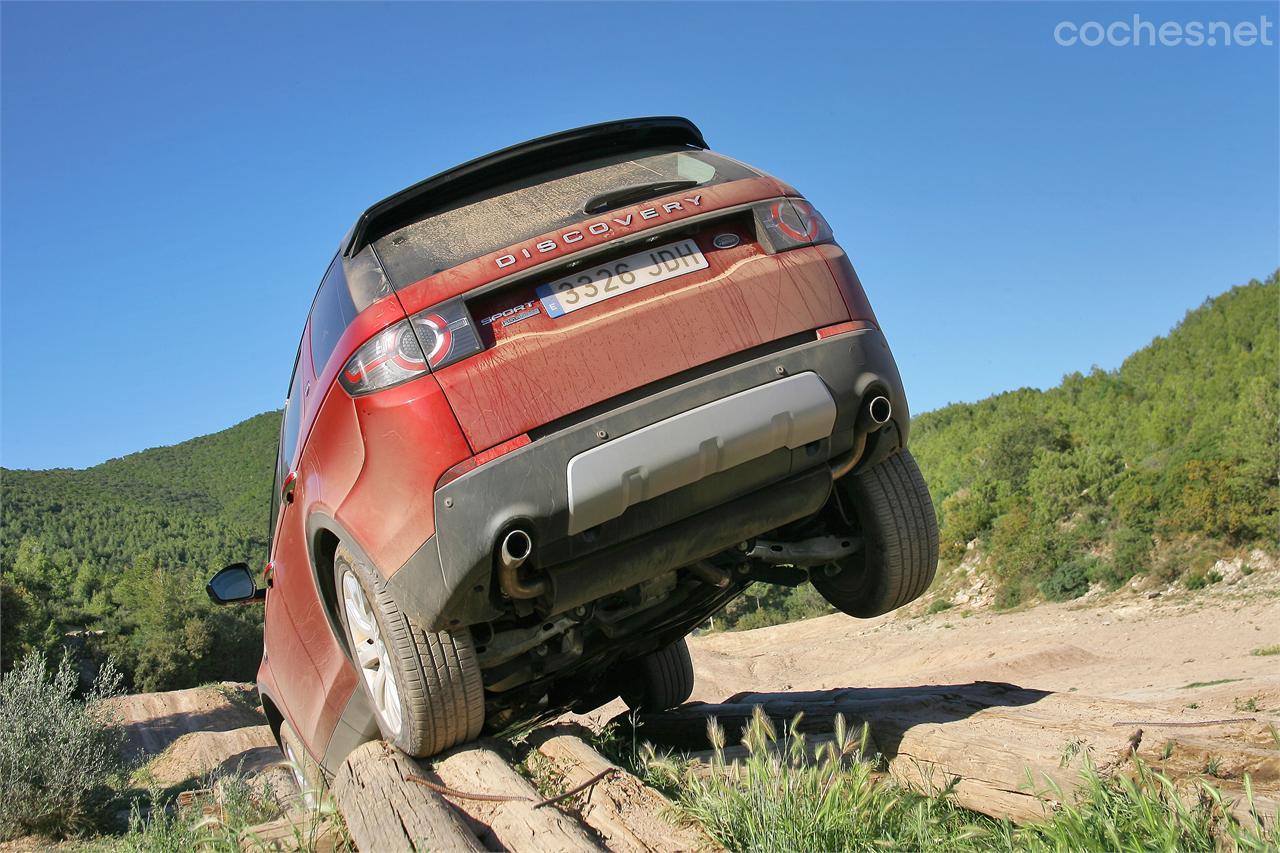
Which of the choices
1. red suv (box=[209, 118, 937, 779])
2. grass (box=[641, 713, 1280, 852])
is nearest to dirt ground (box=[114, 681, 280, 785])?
red suv (box=[209, 118, 937, 779])

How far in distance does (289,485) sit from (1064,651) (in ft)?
42.4

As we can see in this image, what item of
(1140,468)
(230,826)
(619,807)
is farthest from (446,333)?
(1140,468)

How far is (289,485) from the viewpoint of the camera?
4180mm

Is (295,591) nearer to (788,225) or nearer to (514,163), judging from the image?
(514,163)

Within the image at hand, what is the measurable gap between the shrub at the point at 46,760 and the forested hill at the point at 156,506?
42159 mm

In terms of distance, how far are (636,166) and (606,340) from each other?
34.0 inches

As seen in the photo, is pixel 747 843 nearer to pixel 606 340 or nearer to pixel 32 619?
pixel 606 340

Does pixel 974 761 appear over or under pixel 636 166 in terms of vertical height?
under

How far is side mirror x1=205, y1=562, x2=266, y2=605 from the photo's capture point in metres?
5.17

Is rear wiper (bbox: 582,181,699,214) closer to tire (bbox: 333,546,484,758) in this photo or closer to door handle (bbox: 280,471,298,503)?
tire (bbox: 333,546,484,758)

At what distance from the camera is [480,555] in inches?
121

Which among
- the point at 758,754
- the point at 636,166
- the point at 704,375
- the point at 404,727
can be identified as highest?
the point at 636,166

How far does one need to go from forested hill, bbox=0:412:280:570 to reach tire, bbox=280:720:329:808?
47704 mm

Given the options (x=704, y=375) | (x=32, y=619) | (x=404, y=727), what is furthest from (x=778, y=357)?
(x=32, y=619)
